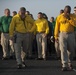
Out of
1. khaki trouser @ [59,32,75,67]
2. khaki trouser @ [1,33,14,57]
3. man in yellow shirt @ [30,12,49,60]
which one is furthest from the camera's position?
khaki trouser @ [1,33,14,57]

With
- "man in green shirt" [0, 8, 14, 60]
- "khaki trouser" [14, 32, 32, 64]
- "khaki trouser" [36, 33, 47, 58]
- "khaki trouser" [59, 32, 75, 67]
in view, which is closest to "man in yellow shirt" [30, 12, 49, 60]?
"khaki trouser" [36, 33, 47, 58]

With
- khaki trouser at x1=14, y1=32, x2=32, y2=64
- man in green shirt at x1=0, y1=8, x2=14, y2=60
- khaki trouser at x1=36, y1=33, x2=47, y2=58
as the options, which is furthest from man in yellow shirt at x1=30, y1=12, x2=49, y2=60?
khaki trouser at x1=14, y1=32, x2=32, y2=64

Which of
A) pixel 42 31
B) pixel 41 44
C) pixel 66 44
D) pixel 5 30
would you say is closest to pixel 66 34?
pixel 66 44

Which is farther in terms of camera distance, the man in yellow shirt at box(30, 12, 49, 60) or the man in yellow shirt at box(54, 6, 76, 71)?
the man in yellow shirt at box(30, 12, 49, 60)

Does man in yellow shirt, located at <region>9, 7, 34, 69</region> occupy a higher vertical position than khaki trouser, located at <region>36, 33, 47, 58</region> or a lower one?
higher

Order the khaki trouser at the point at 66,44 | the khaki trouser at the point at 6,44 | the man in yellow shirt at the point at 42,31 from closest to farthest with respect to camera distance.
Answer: the khaki trouser at the point at 66,44
the man in yellow shirt at the point at 42,31
the khaki trouser at the point at 6,44

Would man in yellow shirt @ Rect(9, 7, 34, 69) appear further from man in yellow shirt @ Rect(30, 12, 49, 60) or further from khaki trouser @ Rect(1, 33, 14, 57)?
khaki trouser @ Rect(1, 33, 14, 57)

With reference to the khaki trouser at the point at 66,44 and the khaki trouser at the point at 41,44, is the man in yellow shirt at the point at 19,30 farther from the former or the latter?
the khaki trouser at the point at 41,44

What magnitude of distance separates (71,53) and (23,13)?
6.96 ft

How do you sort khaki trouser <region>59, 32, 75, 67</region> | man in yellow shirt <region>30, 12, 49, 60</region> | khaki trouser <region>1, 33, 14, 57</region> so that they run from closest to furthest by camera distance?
khaki trouser <region>59, 32, 75, 67</region> < man in yellow shirt <region>30, 12, 49, 60</region> < khaki trouser <region>1, 33, 14, 57</region>

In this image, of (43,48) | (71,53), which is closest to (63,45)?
(71,53)

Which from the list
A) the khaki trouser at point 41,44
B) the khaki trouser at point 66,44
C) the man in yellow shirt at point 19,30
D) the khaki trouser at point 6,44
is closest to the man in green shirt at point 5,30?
the khaki trouser at point 6,44

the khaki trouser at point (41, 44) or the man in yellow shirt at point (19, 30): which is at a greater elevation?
the man in yellow shirt at point (19, 30)

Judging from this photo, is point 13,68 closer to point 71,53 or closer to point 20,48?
point 20,48
